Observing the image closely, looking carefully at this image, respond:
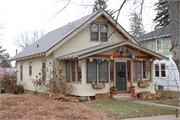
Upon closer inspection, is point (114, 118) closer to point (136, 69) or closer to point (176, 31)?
point (176, 31)

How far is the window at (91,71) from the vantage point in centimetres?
1388

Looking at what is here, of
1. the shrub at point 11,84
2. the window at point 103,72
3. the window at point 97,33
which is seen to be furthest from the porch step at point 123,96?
the shrub at point 11,84

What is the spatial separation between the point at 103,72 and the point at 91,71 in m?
0.92

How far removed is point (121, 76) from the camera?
15.0m

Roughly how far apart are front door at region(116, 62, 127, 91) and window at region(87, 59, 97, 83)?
177 cm

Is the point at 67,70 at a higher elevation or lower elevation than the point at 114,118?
higher

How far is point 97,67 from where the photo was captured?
14.2 m

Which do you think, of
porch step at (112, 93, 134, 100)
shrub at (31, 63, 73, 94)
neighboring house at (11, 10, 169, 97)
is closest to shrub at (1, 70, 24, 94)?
neighboring house at (11, 10, 169, 97)

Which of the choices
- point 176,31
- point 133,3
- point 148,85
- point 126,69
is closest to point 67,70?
point 126,69

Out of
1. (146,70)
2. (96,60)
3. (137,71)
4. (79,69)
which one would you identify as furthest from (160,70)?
(79,69)

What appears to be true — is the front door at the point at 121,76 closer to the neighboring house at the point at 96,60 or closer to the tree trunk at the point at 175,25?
the neighboring house at the point at 96,60

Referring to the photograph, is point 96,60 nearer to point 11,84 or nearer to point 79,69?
point 79,69

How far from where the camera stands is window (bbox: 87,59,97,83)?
45.5ft

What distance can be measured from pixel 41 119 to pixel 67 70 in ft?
26.6
